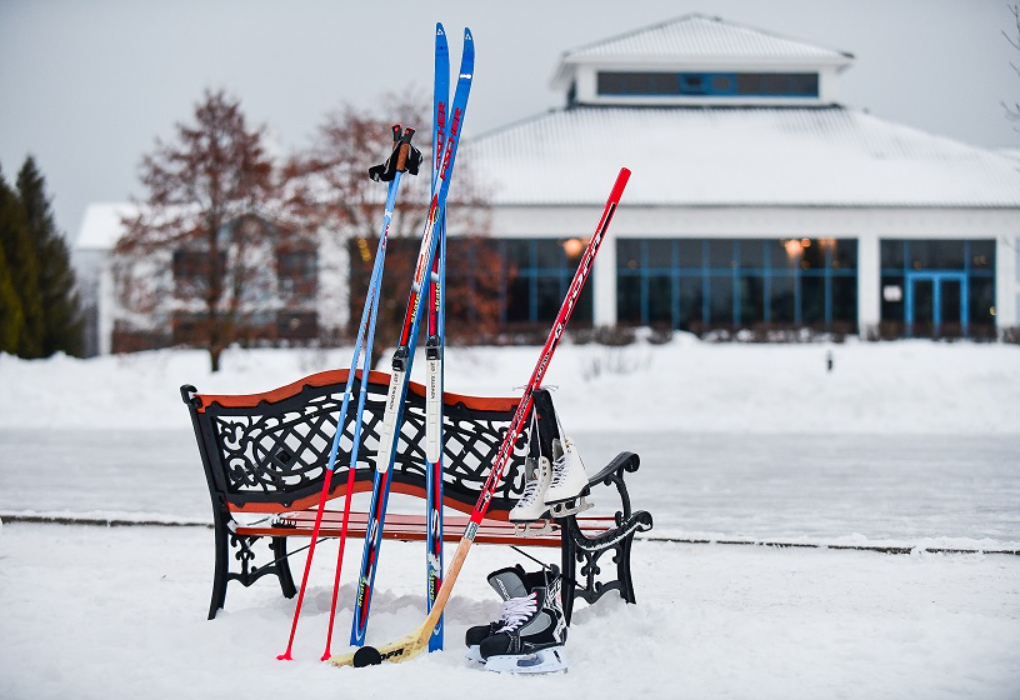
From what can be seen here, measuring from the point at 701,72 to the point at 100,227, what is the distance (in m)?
26.0

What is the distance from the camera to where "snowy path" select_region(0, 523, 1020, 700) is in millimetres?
4277

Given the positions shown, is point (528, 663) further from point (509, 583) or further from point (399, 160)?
point (399, 160)

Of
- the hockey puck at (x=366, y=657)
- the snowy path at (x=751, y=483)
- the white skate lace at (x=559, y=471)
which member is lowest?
the snowy path at (x=751, y=483)

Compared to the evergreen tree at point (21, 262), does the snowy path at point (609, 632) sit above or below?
below

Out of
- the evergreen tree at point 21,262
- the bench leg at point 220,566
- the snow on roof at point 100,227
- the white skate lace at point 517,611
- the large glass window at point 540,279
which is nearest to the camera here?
the white skate lace at point 517,611

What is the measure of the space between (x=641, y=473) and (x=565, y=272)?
2365 cm

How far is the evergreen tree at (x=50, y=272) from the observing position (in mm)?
32625

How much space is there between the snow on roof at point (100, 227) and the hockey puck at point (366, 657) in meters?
40.3

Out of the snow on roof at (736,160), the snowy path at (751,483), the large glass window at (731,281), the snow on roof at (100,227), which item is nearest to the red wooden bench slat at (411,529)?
the snowy path at (751,483)

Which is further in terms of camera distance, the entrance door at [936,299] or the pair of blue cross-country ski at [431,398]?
the entrance door at [936,299]

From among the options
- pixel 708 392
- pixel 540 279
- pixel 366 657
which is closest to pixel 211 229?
pixel 540 279

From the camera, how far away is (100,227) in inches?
1825

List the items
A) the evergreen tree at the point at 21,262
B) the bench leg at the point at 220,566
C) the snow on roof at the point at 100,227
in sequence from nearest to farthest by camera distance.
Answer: the bench leg at the point at 220,566, the evergreen tree at the point at 21,262, the snow on roof at the point at 100,227

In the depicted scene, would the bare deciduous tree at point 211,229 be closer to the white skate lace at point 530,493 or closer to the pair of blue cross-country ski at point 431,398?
the pair of blue cross-country ski at point 431,398
